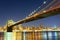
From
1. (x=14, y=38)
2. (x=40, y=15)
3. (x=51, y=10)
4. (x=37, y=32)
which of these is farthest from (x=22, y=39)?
(x=51, y=10)

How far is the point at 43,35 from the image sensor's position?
18.4 meters

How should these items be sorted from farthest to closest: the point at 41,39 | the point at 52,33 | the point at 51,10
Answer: the point at 52,33 → the point at 41,39 → the point at 51,10

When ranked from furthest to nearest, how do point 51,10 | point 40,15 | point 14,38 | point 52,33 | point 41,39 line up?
1. point 52,33
2. point 41,39
3. point 14,38
4. point 40,15
5. point 51,10

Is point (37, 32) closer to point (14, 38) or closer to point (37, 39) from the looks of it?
point (37, 39)

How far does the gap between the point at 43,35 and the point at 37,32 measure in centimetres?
88

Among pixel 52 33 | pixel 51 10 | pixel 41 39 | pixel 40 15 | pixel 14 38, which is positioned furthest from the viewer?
pixel 52 33

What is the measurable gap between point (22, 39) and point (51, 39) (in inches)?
99.8

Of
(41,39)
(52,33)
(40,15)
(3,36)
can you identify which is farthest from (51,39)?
(40,15)

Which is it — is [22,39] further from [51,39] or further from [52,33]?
[52,33]

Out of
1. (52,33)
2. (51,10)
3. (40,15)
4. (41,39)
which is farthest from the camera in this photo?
(52,33)

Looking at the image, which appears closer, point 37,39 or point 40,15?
point 40,15

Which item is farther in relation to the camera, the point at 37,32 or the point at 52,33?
the point at 52,33

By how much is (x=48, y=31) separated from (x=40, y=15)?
12.2 meters

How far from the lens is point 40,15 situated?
7.96 m
